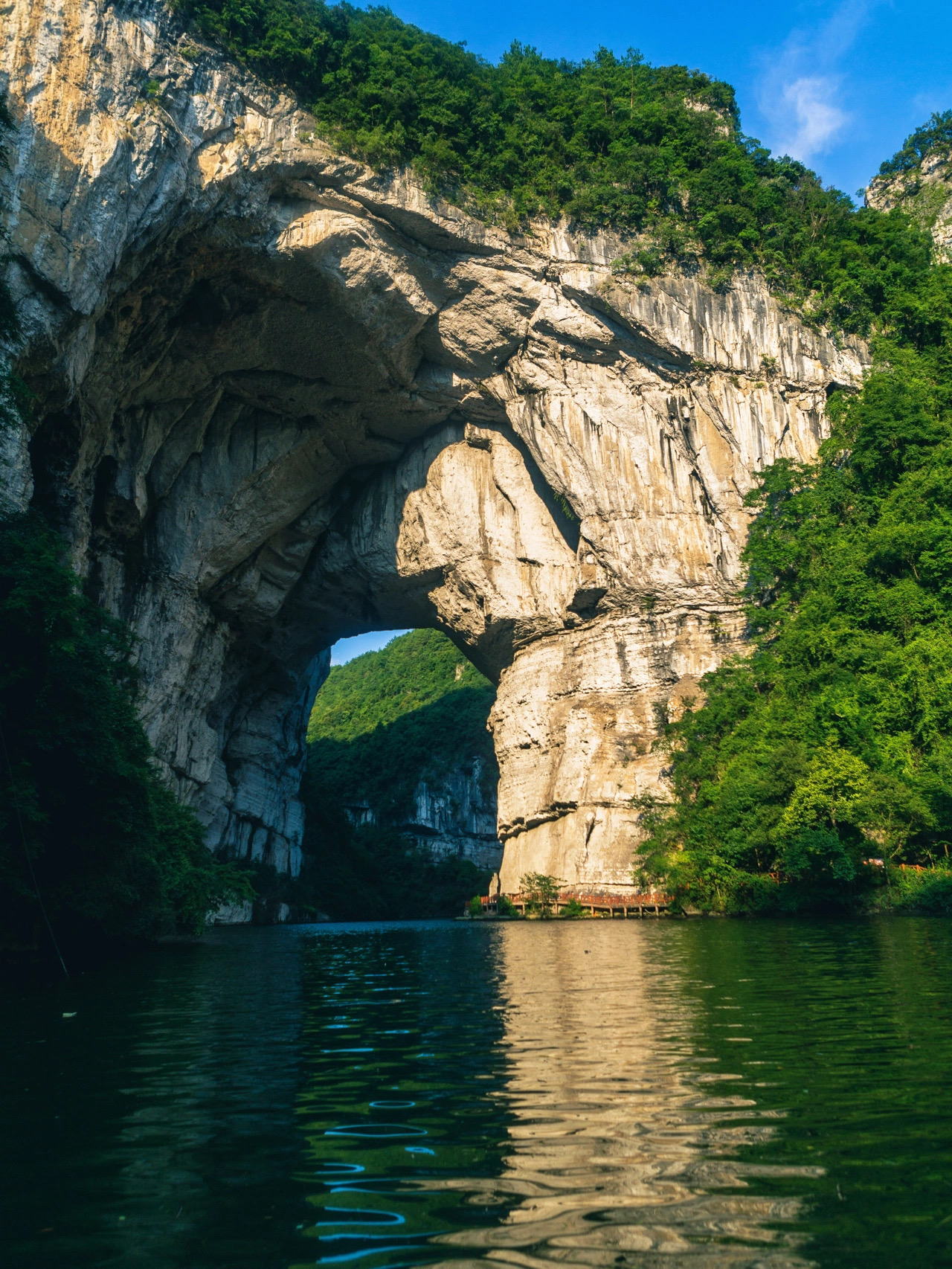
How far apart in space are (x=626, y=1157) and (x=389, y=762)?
230 feet

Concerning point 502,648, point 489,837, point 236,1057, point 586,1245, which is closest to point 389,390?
point 502,648

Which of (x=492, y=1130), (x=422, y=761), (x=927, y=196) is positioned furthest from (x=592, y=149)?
(x=422, y=761)

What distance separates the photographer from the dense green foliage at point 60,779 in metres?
12.7

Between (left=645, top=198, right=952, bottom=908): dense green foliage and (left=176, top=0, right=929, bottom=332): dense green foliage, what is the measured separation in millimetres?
3945

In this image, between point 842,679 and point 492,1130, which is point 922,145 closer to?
point 842,679

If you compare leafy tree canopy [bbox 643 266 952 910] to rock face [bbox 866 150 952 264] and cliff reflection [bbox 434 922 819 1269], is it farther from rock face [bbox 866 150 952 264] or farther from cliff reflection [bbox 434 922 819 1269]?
cliff reflection [bbox 434 922 819 1269]

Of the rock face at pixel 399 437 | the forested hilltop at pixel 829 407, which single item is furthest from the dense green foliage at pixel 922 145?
the rock face at pixel 399 437

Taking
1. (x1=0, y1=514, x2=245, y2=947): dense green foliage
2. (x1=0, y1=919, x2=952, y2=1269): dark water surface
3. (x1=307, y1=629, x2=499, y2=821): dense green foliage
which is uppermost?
(x1=307, y1=629, x2=499, y2=821): dense green foliage

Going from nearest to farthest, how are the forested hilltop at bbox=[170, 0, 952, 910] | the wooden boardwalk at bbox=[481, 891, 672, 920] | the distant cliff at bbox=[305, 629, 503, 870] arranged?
1. the forested hilltop at bbox=[170, 0, 952, 910]
2. the wooden boardwalk at bbox=[481, 891, 672, 920]
3. the distant cliff at bbox=[305, 629, 503, 870]

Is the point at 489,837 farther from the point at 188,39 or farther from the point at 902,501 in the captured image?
the point at 188,39

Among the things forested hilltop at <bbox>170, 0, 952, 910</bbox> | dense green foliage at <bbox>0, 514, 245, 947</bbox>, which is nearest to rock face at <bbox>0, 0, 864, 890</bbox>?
forested hilltop at <bbox>170, 0, 952, 910</bbox>

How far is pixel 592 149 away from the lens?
118 feet

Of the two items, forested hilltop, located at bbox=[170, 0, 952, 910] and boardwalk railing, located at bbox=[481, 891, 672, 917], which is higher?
forested hilltop, located at bbox=[170, 0, 952, 910]

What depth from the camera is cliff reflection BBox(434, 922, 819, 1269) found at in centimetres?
262
